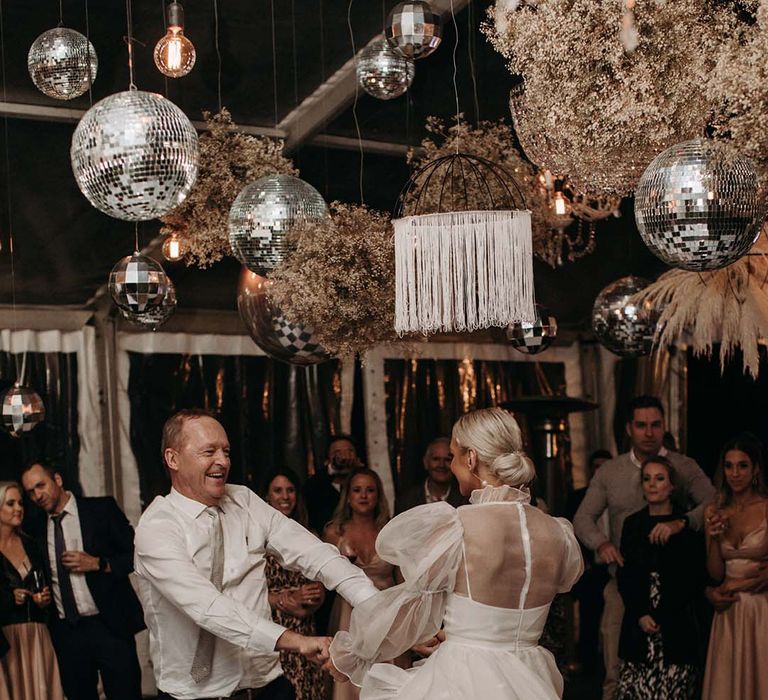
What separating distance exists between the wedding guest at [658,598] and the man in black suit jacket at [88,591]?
8.01 feet

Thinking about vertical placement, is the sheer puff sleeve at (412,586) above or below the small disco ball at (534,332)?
below

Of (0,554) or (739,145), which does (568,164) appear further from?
(0,554)

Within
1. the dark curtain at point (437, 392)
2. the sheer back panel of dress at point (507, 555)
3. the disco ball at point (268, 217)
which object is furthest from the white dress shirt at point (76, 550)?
the sheer back panel of dress at point (507, 555)

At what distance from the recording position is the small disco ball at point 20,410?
20.1 ft

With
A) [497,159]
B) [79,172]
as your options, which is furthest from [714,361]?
[79,172]

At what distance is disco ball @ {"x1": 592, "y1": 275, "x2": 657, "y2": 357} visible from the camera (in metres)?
6.21

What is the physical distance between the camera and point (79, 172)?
382 centimetres

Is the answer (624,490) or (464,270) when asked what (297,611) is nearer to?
(624,490)

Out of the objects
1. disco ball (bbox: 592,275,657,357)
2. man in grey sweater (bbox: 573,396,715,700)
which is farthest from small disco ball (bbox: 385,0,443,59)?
man in grey sweater (bbox: 573,396,715,700)

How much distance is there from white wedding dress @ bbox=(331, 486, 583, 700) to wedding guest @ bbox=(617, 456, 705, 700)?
7.64 feet

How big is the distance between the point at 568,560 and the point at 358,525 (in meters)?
2.73

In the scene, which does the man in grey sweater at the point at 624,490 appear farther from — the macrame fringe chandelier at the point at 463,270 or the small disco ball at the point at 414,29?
the small disco ball at the point at 414,29

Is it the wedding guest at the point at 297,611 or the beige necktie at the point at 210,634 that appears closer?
Result: the beige necktie at the point at 210,634

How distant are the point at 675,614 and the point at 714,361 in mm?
3863
